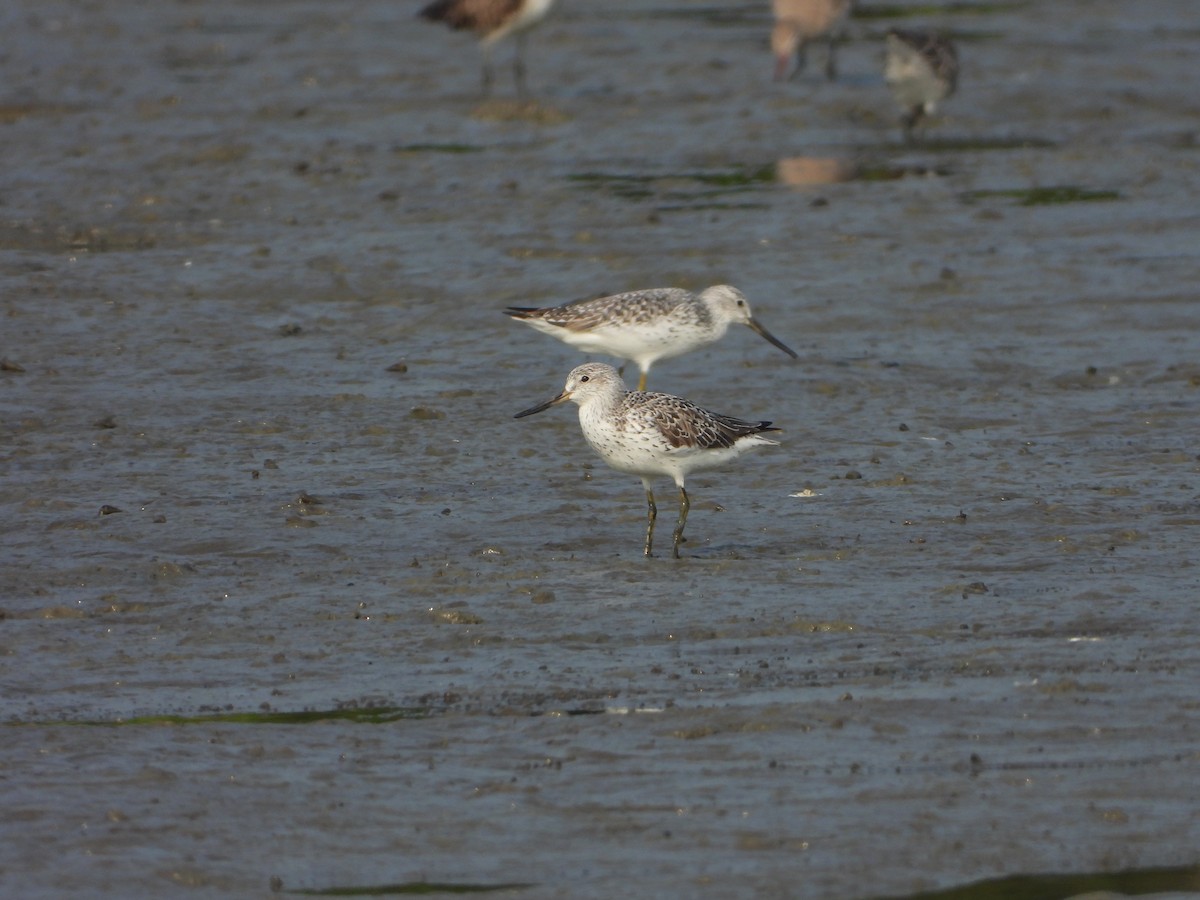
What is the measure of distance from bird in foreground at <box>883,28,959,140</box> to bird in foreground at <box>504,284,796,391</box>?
7.90 m

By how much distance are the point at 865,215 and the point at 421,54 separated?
32.0 ft

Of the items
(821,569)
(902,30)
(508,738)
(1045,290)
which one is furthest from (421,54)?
(508,738)

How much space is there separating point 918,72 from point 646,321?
856cm

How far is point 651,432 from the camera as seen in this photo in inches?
362

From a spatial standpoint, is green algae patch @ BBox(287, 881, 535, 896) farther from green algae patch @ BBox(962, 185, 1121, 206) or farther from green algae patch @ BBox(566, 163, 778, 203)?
green algae patch @ BBox(962, 185, 1121, 206)

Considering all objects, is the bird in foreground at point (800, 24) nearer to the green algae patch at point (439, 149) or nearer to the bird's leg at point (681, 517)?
the green algae patch at point (439, 149)

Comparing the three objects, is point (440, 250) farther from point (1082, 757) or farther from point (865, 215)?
point (1082, 757)

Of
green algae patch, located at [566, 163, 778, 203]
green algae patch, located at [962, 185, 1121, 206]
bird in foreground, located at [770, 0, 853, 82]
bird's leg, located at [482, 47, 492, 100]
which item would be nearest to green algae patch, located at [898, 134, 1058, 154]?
green algae patch, located at [962, 185, 1121, 206]

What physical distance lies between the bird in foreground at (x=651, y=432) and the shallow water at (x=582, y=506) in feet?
1.35

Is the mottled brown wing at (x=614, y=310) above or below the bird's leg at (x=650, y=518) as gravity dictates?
above

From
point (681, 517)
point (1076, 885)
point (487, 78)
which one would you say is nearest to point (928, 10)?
point (487, 78)

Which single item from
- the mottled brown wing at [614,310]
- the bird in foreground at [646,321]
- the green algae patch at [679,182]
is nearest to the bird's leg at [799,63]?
the green algae patch at [679,182]

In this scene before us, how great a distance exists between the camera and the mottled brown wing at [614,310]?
446 inches

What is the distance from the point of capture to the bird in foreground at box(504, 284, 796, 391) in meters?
11.3
